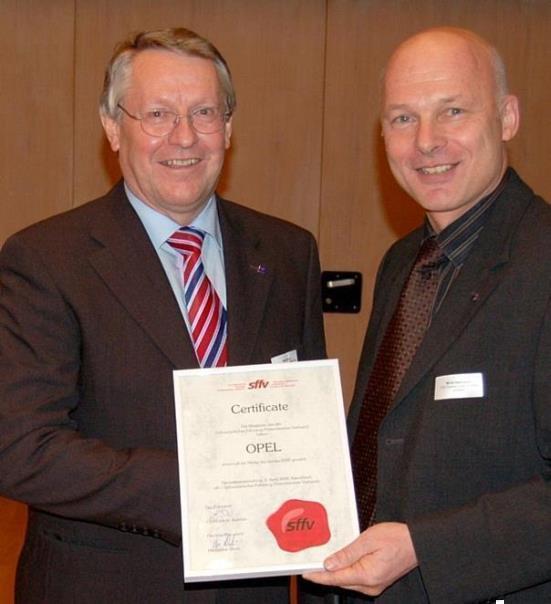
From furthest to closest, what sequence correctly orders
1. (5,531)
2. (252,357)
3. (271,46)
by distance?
1. (5,531)
2. (271,46)
3. (252,357)

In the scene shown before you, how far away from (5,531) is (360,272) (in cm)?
241

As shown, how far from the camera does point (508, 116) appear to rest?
8.02ft

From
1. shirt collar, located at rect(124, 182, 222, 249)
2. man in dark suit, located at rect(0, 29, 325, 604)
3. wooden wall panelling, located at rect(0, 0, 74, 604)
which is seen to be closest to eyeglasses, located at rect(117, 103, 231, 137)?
man in dark suit, located at rect(0, 29, 325, 604)

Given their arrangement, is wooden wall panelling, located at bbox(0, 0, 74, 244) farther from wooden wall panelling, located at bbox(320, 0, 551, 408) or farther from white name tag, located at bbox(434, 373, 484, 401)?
white name tag, located at bbox(434, 373, 484, 401)

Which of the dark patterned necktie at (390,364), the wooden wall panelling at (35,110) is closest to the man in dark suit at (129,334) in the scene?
the dark patterned necktie at (390,364)

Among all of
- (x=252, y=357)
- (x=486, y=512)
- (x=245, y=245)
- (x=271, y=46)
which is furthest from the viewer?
(x=271, y=46)

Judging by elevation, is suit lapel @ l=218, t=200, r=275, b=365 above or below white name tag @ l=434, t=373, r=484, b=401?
above

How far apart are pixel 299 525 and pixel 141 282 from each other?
0.74m

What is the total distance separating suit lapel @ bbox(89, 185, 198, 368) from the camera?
241 centimetres

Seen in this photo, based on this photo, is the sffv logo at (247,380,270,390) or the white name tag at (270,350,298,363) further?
the white name tag at (270,350,298,363)

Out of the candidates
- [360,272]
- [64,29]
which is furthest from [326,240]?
[64,29]

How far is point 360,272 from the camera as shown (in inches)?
212

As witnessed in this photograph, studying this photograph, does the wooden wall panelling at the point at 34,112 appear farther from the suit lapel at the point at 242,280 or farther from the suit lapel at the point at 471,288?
the suit lapel at the point at 471,288

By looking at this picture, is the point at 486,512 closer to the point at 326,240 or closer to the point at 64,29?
the point at 326,240
